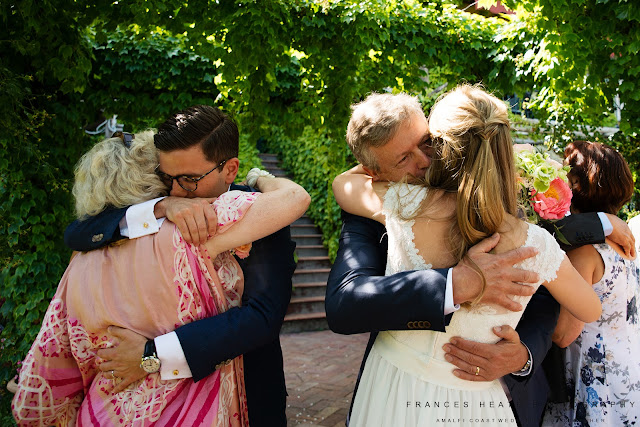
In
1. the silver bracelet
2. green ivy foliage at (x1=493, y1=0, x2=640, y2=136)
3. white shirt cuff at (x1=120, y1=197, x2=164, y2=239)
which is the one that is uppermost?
green ivy foliage at (x1=493, y1=0, x2=640, y2=136)

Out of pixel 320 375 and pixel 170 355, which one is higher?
pixel 170 355

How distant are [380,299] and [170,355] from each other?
71cm

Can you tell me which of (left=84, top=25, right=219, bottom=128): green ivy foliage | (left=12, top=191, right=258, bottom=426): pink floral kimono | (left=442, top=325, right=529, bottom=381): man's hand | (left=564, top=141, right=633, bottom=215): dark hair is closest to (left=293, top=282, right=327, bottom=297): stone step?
(left=84, top=25, right=219, bottom=128): green ivy foliage

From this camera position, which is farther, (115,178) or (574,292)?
(115,178)

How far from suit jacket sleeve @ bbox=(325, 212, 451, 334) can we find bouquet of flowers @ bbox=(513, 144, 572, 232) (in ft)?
1.90

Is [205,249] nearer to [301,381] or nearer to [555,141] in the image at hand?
[301,381]

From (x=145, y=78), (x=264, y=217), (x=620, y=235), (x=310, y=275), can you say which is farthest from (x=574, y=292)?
(x=310, y=275)

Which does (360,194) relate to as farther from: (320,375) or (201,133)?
(320,375)

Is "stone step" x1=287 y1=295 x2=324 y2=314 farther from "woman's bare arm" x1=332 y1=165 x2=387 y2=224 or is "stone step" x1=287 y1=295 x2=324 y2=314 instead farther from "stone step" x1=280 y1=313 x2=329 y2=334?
"woman's bare arm" x1=332 y1=165 x2=387 y2=224

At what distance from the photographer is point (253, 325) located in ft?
5.27

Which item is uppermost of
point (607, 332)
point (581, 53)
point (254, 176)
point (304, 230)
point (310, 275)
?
point (581, 53)

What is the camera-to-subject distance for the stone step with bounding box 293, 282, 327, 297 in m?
8.38

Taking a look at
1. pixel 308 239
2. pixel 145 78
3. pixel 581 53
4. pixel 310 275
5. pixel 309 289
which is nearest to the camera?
pixel 581 53

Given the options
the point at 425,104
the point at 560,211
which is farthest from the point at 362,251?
the point at 425,104
